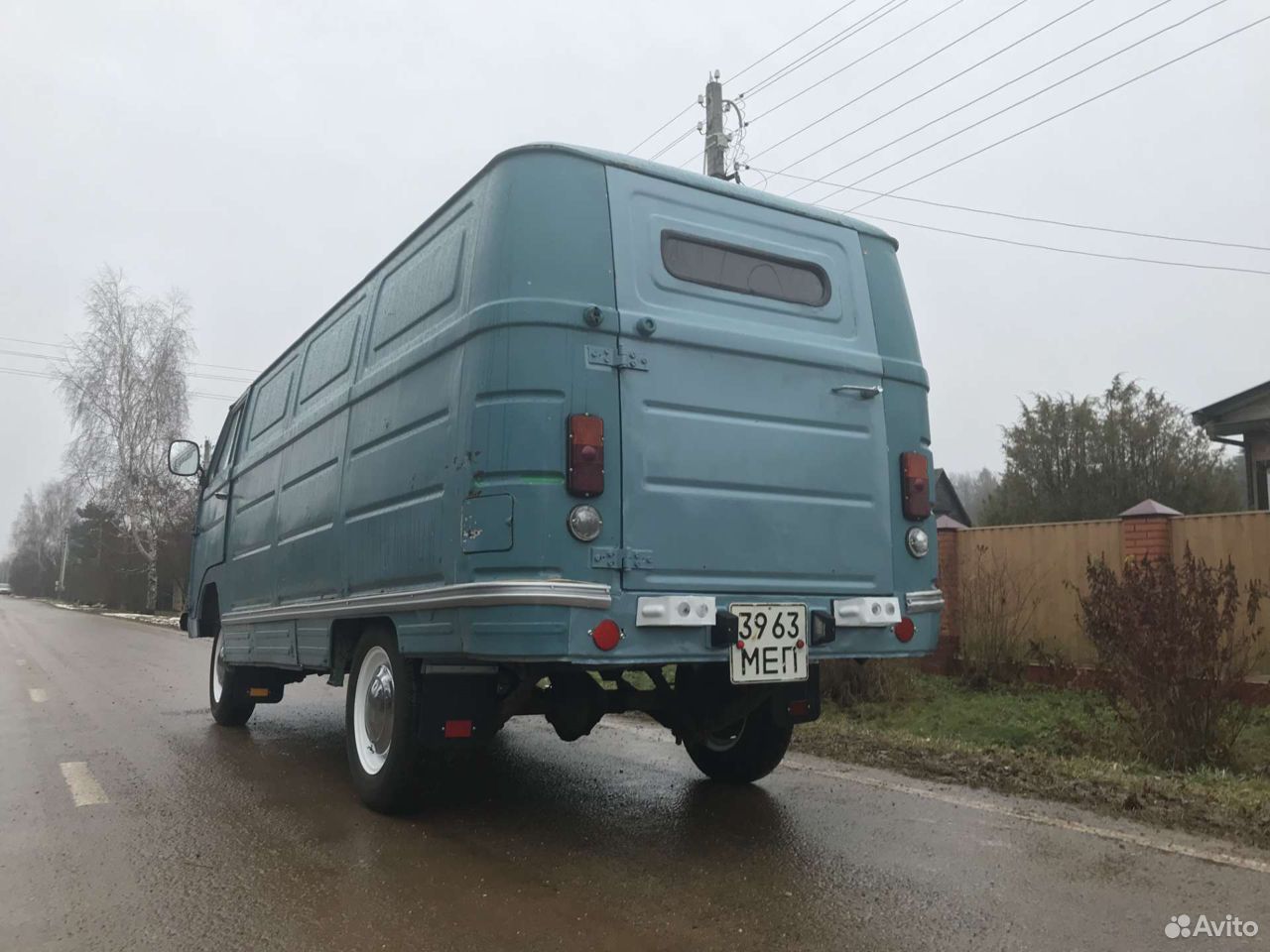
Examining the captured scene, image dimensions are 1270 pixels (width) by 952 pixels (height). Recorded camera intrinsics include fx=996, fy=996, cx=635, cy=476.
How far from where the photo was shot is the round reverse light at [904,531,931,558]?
4734mm

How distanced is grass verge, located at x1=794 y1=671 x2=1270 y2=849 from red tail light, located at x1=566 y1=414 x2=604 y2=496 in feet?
10.3

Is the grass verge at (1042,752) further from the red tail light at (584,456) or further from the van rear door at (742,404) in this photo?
the red tail light at (584,456)

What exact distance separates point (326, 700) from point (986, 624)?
22.3ft

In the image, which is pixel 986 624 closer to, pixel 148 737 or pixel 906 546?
pixel 906 546

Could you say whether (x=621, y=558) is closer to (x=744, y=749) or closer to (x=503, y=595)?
(x=503, y=595)

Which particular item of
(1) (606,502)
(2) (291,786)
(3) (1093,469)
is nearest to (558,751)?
(2) (291,786)

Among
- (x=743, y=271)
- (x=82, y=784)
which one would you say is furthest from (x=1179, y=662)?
(x=82, y=784)

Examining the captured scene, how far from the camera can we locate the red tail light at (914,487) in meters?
4.74

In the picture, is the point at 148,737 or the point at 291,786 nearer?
the point at 291,786

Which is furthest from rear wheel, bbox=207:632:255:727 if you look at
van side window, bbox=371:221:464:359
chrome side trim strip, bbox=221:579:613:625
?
chrome side trim strip, bbox=221:579:613:625

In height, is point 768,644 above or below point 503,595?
below

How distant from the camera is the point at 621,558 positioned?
392cm

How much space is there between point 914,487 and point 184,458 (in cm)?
682

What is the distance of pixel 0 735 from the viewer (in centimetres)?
754
